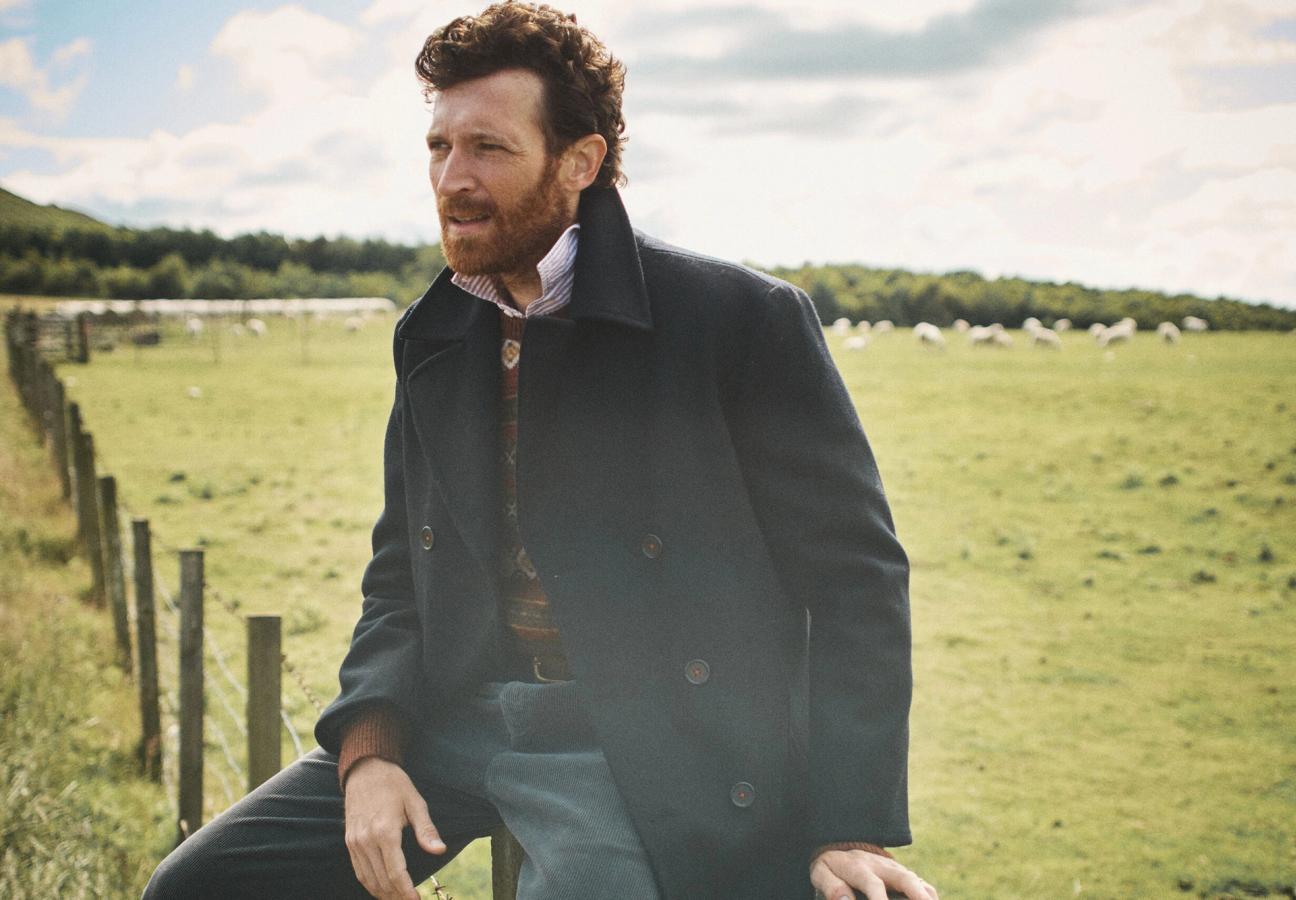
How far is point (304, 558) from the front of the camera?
11.3 metres

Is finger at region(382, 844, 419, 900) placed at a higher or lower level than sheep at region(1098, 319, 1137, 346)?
lower

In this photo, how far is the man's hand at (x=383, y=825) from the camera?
2035 millimetres

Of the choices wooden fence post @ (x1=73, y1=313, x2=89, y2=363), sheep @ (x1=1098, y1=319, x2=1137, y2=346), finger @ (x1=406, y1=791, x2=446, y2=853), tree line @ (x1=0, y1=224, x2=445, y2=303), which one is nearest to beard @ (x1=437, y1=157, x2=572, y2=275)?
finger @ (x1=406, y1=791, x2=446, y2=853)

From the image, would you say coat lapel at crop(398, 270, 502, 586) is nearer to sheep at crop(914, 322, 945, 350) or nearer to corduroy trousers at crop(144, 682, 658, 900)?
corduroy trousers at crop(144, 682, 658, 900)

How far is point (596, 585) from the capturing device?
79.5 inches

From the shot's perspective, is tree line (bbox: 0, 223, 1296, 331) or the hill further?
the hill

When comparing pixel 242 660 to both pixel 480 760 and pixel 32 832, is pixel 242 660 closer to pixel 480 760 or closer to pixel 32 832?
pixel 32 832

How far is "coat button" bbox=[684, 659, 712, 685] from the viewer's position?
6.37 feet

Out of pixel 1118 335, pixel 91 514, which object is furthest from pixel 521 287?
pixel 1118 335

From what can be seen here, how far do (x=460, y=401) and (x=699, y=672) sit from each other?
80 cm

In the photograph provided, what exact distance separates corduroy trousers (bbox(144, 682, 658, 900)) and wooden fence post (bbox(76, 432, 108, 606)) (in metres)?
6.31

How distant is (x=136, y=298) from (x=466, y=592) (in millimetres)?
105494

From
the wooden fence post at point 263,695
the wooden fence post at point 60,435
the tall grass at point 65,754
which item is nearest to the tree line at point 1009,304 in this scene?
the wooden fence post at point 60,435

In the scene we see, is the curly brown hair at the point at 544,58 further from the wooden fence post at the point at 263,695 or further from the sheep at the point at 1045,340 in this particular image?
the sheep at the point at 1045,340
